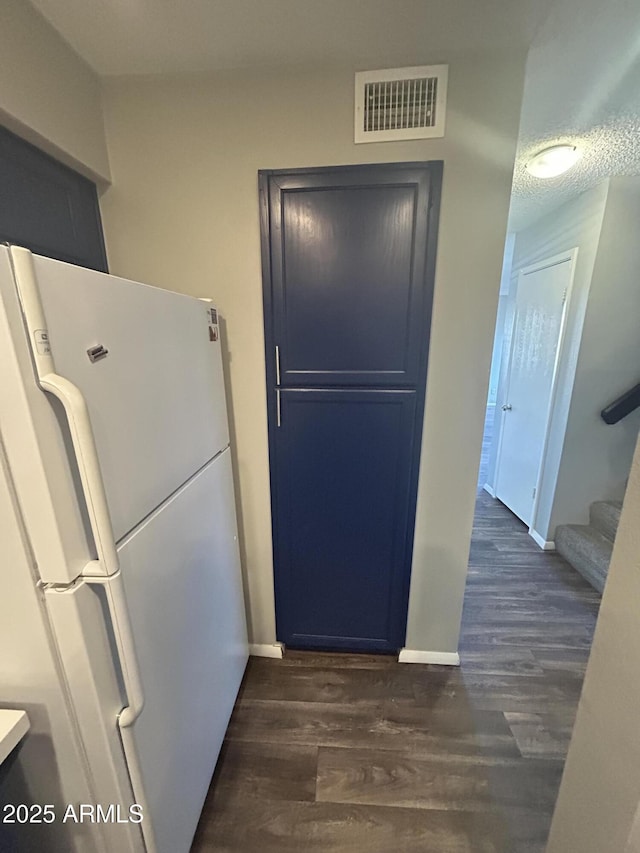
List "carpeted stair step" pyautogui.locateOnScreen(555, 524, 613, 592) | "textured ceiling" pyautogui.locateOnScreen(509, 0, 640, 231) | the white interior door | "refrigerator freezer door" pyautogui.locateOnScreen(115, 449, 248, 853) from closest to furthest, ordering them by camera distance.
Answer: "refrigerator freezer door" pyautogui.locateOnScreen(115, 449, 248, 853) → "textured ceiling" pyautogui.locateOnScreen(509, 0, 640, 231) → "carpeted stair step" pyautogui.locateOnScreen(555, 524, 613, 592) → the white interior door

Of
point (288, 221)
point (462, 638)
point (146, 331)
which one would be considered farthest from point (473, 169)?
point (462, 638)

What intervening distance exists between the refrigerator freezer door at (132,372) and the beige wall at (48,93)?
2.24ft

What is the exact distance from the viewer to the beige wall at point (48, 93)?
3.26 ft

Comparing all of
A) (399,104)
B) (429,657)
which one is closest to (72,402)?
(399,104)

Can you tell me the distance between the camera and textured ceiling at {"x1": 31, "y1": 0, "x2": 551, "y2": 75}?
1060 mm

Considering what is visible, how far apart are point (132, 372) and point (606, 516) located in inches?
120

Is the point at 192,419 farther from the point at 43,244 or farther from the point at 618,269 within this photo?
the point at 618,269

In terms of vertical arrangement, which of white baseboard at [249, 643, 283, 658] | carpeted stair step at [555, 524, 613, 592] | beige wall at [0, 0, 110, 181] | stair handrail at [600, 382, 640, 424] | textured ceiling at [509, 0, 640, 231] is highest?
textured ceiling at [509, 0, 640, 231]

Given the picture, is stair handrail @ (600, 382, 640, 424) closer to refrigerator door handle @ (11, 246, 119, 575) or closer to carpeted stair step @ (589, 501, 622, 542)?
carpeted stair step @ (589, 501, 622, 542)

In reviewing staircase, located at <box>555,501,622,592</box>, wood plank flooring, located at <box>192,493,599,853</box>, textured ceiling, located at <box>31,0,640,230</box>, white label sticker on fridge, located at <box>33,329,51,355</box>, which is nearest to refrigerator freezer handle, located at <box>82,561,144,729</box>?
white label sticker on fridge, located at <box>33,329,51,355</box>

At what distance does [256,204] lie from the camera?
55.1 inches

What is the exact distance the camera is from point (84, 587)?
68 centimetres

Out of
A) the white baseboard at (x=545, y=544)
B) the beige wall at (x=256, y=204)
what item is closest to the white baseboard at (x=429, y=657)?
the beige wall at (x=256, y=204)

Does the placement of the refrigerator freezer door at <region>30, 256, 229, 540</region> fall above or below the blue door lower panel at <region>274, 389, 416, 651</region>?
above
